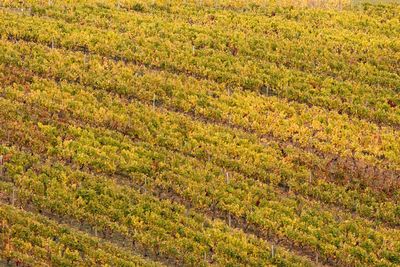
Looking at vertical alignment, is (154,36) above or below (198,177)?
above

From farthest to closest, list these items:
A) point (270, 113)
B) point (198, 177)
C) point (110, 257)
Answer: point (270, 113)
point (198, 177)
point (110, 257)

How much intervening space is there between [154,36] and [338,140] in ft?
46.6

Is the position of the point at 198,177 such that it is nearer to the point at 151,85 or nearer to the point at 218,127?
the point at 218,127

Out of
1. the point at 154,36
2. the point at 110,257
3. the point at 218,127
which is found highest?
the point at 154,36

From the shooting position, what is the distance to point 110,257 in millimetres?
30594

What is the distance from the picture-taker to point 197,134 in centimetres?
3956

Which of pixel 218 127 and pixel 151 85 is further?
pixel 151 85

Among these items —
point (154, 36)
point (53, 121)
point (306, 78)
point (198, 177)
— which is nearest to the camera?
point (198, 177)

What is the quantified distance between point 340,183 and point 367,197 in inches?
58.3

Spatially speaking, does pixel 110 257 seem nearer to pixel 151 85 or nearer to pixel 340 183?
pixel 340 183

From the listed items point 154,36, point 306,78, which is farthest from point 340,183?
point 154,36

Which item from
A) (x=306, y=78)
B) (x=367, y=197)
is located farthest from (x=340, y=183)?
(x=306, y=78)

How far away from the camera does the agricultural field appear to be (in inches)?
1291

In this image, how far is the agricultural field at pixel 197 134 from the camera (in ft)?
108
